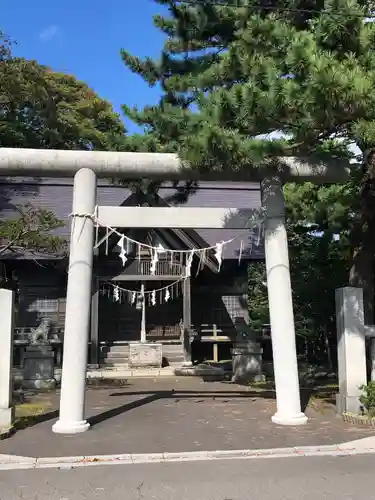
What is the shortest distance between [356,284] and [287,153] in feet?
11.1

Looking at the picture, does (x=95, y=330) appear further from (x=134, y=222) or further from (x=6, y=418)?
(x=6, y=418)

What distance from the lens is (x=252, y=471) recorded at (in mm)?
6164

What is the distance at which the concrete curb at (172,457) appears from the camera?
6570 millimetres

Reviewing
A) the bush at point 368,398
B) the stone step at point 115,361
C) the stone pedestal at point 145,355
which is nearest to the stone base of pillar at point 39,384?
the stone pedestal at point 145,355

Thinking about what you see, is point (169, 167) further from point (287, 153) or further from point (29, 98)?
point (29, 98)

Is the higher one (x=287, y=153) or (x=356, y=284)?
(x=287, y=153)

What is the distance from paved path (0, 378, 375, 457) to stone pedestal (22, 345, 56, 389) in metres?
2.79

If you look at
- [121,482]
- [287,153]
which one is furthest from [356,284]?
[121,482]

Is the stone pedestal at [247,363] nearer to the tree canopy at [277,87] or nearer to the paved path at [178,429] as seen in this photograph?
the paved path at [178,429]

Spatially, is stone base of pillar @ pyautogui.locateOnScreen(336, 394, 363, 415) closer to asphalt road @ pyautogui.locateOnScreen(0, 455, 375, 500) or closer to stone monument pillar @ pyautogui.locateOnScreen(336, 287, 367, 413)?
stone monument pillar @ pyautogui.locateOnScreen(336, 287, 367, 413)

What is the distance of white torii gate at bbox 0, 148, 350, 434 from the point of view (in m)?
8.48

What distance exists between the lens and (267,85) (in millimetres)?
7992

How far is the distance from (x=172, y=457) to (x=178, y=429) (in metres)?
1.73

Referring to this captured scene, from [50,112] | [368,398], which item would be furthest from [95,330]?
[368,398]
